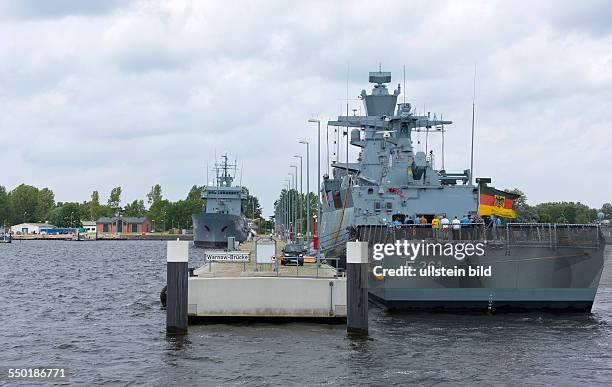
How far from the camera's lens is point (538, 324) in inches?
1102

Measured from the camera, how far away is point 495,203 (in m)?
32.3

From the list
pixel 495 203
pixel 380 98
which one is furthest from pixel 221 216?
pixel 495 203

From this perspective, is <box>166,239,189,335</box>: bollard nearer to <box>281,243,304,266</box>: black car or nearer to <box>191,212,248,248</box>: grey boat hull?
<box>281,243,304,266</box>: black car

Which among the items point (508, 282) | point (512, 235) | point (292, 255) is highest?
point (512, 235)

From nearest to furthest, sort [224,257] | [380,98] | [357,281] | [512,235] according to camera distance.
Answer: [357,281] < [224,257] < [512,235] < [380,98]

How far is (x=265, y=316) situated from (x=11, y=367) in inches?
316

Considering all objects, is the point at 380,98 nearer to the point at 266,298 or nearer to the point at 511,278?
the point at 511,278

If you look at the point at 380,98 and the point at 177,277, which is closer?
the point at 177,277

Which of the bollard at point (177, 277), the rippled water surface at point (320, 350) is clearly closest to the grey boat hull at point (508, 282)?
the rippled water surface at point (320, 350)

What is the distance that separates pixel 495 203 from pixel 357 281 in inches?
429

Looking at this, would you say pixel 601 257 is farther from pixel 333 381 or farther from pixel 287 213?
pixel 287 213

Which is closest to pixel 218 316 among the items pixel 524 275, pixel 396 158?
pixel 524 275

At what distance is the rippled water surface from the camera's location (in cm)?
1995

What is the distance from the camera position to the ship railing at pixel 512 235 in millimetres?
28688
